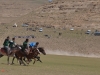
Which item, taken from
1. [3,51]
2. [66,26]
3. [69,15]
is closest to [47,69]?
[3,51]

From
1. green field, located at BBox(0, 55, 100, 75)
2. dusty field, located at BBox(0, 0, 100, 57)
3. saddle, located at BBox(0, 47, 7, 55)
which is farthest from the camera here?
dusty field, located at BBox(0, 0, 100, 57)

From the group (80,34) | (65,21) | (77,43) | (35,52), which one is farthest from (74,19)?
(35,52)

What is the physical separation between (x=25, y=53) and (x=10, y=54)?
4.41ft

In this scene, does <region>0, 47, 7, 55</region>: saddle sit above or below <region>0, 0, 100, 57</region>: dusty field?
above

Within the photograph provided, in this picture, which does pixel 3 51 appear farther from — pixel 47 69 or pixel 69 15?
pixel 69 15

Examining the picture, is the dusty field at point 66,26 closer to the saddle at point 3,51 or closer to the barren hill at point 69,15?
the barren hill at point 69,15

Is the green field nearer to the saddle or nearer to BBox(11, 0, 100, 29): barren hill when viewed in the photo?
the saddle

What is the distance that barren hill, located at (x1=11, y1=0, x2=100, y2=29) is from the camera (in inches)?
3767

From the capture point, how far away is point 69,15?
3942 inches

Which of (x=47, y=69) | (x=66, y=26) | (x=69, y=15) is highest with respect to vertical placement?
(x=47, y=69)

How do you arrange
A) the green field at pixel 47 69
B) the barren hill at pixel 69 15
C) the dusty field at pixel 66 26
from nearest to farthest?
the green field at pixel 47 69
the dusty field at pixel 66 26
the barren hill at pixel 69 15

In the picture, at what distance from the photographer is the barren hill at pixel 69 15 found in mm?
95688

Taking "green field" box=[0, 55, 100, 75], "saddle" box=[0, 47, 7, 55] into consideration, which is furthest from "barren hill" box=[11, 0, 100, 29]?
"saddle" box=[0, 47, 7, 55]

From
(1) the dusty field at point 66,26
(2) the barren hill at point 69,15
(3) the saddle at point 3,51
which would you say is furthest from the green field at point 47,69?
(2) the barren hill at point 69,15
